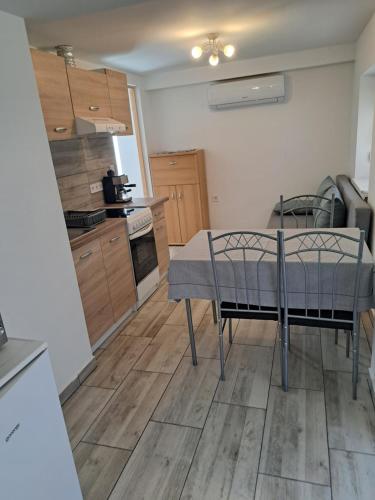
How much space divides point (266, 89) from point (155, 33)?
206 cm

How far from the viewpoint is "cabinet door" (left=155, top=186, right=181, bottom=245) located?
5051 mm

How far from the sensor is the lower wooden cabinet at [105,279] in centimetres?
259

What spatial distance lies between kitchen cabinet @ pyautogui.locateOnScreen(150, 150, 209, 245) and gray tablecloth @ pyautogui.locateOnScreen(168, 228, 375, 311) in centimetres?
264

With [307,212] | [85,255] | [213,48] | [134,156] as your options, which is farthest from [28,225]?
[134,156]

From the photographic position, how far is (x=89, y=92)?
295 centimetres

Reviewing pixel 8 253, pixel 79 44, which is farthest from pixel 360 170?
pixel 8 253

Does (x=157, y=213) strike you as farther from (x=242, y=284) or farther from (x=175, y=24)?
(x=242, y=284)

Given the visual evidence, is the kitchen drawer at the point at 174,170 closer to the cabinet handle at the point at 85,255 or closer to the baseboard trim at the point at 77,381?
the cabinet handle at the point at 85,255

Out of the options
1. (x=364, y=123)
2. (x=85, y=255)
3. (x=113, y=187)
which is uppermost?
(x=364, y=123)

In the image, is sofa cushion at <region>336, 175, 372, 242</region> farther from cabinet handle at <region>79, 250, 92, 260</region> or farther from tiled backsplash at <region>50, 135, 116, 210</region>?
tiled backsplash at <region>50, 135, 116, 210</region>

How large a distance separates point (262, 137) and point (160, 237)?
7.20 ft

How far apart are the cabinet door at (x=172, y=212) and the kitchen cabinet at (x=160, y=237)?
114 cm

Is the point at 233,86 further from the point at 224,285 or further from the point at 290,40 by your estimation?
the point at 224,285

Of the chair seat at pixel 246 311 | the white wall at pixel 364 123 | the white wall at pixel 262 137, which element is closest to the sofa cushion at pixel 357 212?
the white wall at pixel 364 123
